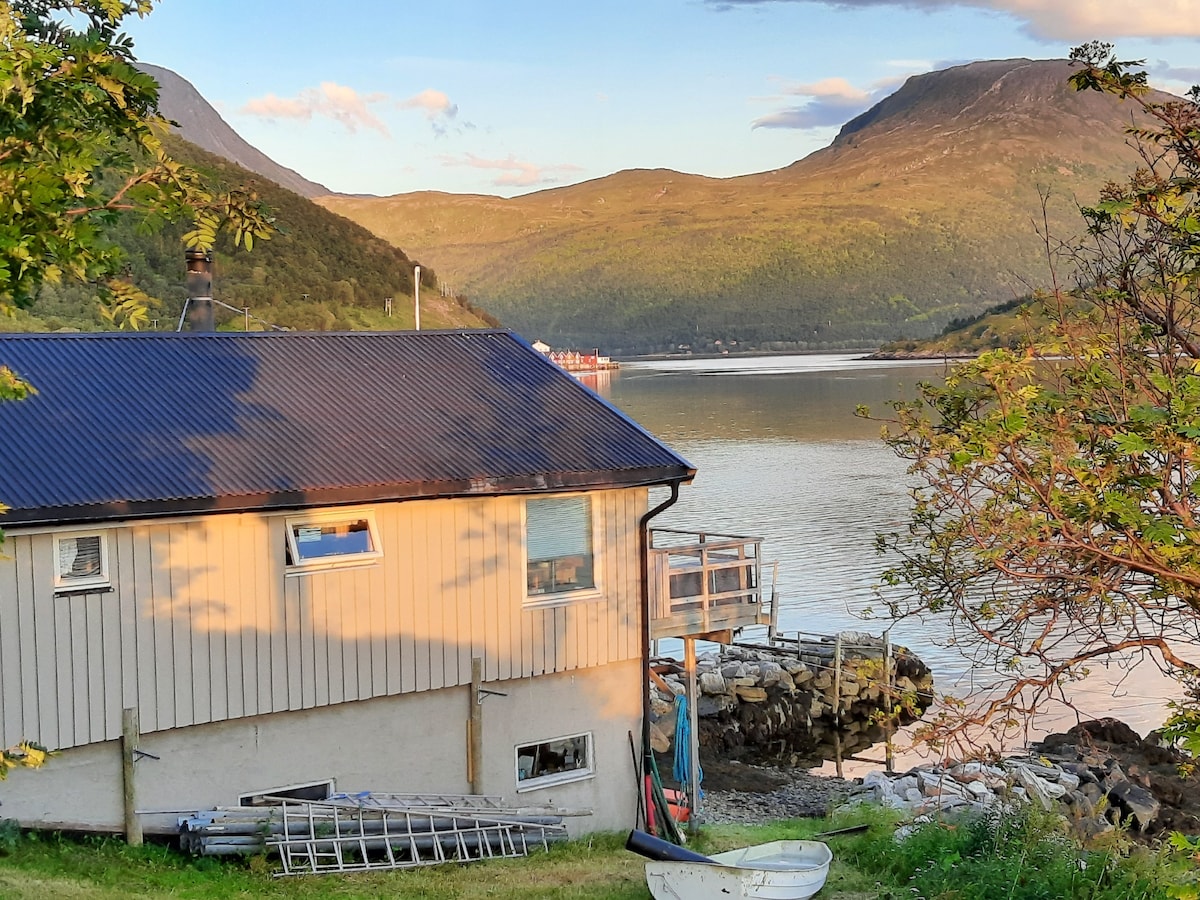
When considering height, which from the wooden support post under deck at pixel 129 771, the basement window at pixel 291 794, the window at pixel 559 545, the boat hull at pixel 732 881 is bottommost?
the boat hull at pixel 732 881

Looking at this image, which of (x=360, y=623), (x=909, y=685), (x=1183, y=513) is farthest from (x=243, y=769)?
(x=909, y=685)

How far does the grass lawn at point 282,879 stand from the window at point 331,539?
3472 mm

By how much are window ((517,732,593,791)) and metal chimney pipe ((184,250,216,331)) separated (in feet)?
26.6

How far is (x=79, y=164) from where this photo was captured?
6254 millimetres

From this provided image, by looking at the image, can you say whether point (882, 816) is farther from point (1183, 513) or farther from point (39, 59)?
point (39, 59)

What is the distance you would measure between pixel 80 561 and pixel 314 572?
2.64 metres

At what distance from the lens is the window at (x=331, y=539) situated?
14.9m

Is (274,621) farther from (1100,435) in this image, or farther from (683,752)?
(1100,435)

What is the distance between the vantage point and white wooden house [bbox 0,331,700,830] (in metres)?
13.5

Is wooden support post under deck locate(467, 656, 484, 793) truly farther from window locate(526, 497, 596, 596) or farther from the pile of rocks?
the pile of rocks

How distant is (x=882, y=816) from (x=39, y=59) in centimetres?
1859

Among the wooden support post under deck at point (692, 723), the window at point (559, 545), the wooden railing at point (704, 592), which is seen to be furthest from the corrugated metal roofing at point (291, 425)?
the wooden support post under deck at point (692, 723)

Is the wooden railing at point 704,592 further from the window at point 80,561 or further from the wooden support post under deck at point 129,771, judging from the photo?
the window at point 80,561

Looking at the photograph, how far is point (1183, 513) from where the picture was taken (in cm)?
839
